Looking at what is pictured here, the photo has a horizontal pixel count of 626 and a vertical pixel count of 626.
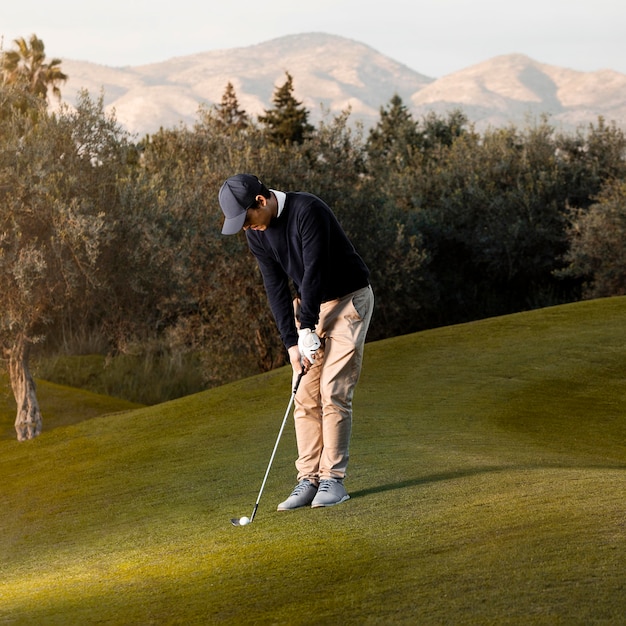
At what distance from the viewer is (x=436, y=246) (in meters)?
33.1

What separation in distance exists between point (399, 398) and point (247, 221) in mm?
7242

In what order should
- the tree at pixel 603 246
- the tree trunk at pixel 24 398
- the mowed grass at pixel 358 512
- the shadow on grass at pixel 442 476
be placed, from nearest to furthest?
1. the mowed grass at pixel 358 512
2. the shadow on grass at pixel 442 476
3. the tree trunk at pixel 24 398
4. the tree at pixel 603 246

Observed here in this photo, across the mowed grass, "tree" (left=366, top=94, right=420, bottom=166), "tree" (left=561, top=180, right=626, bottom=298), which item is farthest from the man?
"tree" (left=366, top=94, right=420, bottom=166)

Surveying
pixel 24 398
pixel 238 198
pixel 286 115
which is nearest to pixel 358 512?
pixel 238 198

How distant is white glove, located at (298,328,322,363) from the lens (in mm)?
6344

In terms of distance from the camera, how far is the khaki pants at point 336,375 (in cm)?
670

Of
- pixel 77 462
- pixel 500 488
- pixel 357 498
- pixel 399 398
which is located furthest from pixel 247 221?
pixel 399 398

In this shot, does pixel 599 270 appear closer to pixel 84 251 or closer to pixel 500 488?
pixel 84 251

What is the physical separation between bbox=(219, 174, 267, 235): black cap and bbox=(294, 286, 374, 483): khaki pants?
2.56 ft

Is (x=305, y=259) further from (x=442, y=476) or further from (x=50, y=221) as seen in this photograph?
(x=50, y=221)

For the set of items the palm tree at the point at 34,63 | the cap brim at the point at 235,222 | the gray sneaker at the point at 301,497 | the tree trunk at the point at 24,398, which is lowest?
the tree trunk at the point at 24,398

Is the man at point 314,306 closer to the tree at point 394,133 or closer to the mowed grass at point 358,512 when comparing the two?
the mowed grass at point 358,512

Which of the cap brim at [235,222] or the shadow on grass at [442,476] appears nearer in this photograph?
the cap brim at [235,222]

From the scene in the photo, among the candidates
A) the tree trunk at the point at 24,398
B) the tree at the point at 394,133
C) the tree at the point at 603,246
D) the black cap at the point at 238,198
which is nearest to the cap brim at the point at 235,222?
the black cap at the point at 238,198
